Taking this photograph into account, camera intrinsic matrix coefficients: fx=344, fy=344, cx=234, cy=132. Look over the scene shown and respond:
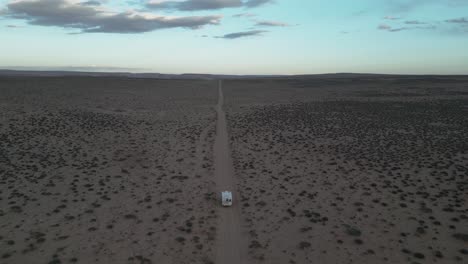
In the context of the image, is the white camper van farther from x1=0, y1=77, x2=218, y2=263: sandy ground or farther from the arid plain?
x1=0, y1=77, x2=218, y2=263: sandy ground

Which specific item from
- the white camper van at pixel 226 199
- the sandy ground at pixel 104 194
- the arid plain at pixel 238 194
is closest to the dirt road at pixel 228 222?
the arid plain at pixel 238 194

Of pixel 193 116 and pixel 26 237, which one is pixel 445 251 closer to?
pixel 26 237

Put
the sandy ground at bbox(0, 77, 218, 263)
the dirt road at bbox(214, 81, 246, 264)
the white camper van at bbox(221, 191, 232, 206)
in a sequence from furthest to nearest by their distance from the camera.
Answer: the white camper van at bbox(221, 191, 232, 206) → the sandy ground at bbox(0, 77, 218, 263) → the dirt road at bbox(214, 81, 246, 264)

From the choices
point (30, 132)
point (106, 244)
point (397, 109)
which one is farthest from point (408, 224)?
point (397, 109)

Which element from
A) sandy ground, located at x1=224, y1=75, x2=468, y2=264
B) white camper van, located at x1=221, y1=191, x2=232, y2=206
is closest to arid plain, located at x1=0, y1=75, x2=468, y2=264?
sandy ground, located at x1=224, y1=75, x2=468, y2=264

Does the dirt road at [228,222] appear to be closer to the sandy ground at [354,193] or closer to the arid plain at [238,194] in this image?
the arid plain at [238,194]

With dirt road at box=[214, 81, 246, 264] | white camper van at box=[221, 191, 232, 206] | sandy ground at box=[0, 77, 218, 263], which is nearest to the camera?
dirt road at box=[214, 81, 246, 264]
